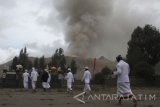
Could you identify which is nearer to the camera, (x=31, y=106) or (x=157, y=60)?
(x=31, y=106)

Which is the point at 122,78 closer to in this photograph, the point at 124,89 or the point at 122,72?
the point at 122,72

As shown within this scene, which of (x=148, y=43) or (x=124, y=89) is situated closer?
(x=124, y=89)

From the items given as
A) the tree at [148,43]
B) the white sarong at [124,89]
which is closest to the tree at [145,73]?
the tree at [148,43]

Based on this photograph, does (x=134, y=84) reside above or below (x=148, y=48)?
below

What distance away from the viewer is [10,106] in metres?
15.6

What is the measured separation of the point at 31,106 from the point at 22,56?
89920 mm

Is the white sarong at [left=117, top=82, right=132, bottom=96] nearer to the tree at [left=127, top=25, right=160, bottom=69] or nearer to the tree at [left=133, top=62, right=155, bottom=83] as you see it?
the tree at [left=133, top=62, right=155, bottom=83]

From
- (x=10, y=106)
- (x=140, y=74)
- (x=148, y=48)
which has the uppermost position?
(x=148, y=48)

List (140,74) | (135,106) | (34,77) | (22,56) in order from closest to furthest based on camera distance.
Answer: (135,106), (34,77), (140,74), (22,56)

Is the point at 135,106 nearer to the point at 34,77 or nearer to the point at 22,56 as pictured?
the point at 34,77

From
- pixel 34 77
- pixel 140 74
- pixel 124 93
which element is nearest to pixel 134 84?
pixel 140 74

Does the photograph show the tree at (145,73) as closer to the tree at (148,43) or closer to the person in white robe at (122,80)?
the tree at (148,43)

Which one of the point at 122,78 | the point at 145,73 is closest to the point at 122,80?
the point at 122,78

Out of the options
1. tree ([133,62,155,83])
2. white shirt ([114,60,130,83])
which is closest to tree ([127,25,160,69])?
tree ([133,62,155,83])
